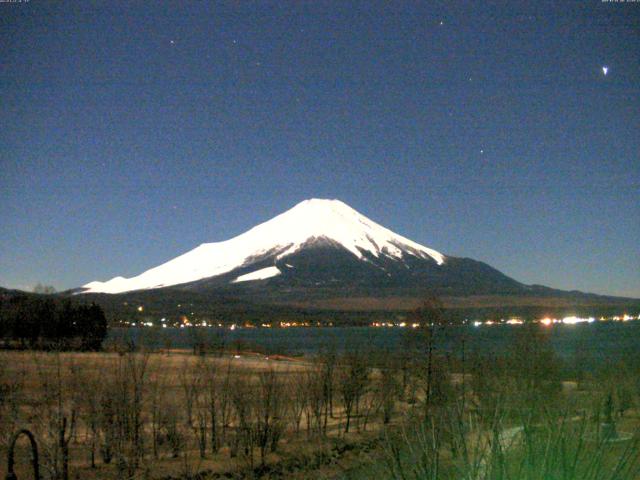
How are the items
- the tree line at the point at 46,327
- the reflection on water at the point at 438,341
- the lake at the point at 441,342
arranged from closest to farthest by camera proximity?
the lake at the point at 441,342 → the reflection on water at the point at 438,341 → the tree line at the point at 46,327

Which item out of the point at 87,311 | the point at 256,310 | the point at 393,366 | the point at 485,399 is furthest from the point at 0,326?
the point at 256,310

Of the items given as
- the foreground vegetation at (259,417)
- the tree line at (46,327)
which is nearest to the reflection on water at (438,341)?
the foreground vegetation at (259,417)

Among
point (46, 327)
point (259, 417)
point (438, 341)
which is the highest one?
point (438, 341)

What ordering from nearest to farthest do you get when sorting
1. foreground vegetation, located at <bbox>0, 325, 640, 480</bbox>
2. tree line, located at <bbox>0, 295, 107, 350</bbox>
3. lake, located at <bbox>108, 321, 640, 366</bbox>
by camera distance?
foreground vegetation, located at <bbox>0, 325, 640, 480</bbox>, lake, located at <bbox>108, 321, 640, 366</bbox>, tree line, located at <bbox>0, 295, 107, 350</bbox>

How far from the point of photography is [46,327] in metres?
66.7

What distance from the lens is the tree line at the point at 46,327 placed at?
6519 centimetres

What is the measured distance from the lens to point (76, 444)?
2212cm

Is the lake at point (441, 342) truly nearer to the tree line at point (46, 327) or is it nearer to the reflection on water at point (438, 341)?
the reflection on water at point (438, 341)

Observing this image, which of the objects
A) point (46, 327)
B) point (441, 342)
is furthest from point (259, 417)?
point (46, 327)

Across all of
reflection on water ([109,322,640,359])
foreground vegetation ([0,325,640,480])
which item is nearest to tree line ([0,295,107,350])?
reflection on water ([109,322,640,359])

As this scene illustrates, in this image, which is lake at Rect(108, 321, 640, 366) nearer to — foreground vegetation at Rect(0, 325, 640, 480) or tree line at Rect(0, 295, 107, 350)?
foreground vegetation at Rect(0, 325, 640, 480)

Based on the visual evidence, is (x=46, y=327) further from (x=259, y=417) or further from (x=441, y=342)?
(x=259, y=417)

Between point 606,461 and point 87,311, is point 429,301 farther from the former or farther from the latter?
point 87,311

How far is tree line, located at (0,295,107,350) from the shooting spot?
65.2m
